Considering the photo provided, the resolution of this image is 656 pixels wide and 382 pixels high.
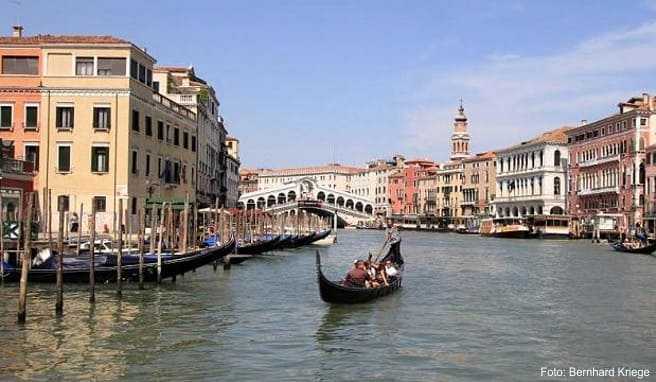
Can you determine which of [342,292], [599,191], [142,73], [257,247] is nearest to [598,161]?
[599,191]

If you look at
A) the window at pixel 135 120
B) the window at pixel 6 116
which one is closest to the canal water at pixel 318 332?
the window at pixel 135 120

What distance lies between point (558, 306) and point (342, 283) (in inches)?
142

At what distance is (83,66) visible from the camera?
21.7m

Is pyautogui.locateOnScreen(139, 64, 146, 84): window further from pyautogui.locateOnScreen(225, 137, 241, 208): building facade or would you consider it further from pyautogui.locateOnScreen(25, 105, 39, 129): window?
→ pyautogui.locateOnScreen(225, 137, 241, 208): building facade

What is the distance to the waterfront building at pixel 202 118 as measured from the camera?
1175 inches

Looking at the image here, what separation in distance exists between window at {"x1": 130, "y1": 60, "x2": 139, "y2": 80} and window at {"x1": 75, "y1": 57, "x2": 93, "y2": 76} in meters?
1.01

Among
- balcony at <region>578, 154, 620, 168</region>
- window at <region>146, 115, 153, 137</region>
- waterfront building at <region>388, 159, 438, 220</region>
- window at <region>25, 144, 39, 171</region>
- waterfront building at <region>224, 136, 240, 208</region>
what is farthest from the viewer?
waterfront building at <region>388, 159, 438, 220</region>

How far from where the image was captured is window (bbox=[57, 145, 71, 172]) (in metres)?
21.6

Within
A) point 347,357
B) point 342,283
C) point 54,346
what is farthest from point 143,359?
point 342,283

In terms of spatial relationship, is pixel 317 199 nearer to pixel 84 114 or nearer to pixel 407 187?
pixel 407 187

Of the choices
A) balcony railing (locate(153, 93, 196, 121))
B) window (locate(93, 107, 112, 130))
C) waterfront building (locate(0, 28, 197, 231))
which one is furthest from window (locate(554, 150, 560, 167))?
window (locate(93, 107, 112, 130))

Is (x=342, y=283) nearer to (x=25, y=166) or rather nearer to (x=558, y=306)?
(x=558, y=306)

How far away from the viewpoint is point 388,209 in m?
84.4

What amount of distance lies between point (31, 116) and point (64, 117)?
0.86 m
